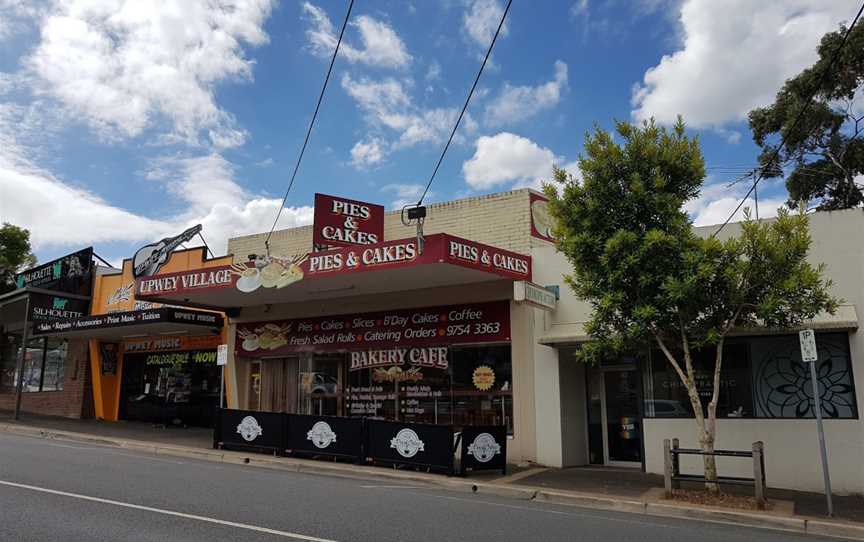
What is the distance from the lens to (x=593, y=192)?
37.2 feet

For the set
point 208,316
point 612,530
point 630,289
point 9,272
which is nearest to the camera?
point 612,530

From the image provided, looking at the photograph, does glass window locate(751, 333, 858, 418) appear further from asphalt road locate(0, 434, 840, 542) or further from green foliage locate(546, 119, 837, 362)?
asphalt road locate(0, 434, 840, 542)

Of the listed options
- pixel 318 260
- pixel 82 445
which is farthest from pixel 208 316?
pixel 318 260

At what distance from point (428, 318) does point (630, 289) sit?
6.36 metres

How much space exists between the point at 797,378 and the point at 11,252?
33740 mm

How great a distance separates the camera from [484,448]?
12680 millimetres

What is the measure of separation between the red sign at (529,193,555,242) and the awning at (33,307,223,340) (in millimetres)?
10217

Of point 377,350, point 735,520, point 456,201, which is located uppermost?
point 456,201

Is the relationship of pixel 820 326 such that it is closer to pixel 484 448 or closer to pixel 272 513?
pixel 484 448

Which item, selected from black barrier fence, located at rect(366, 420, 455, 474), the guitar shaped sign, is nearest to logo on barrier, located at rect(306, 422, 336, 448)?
black barrier fence, located at rect(366, 420, 455, 474)

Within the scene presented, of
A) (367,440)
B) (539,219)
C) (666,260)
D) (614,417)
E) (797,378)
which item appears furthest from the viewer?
(539,219)

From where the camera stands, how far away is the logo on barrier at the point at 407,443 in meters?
12.8

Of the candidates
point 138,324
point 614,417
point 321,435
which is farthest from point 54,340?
point 614,417

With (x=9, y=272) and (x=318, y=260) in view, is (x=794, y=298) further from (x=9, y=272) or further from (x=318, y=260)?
(x=9, y=272)
